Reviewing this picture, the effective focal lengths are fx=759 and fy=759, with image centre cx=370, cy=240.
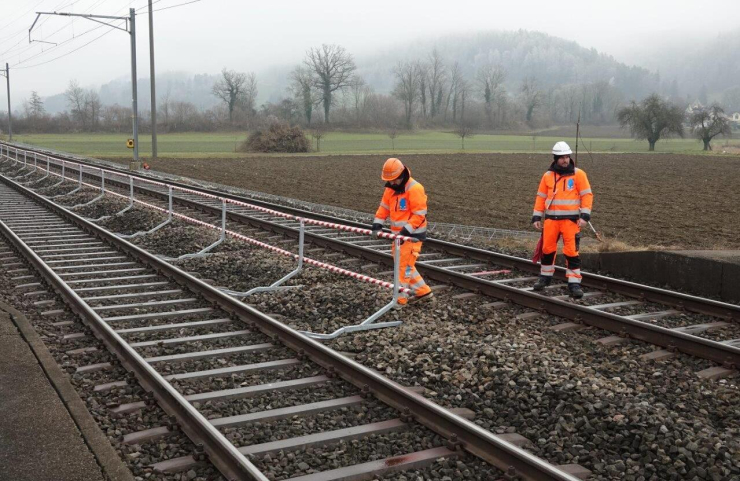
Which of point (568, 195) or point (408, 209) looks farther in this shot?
point (568, 195)

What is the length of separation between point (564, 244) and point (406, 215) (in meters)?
2.29

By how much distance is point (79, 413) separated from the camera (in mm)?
5887

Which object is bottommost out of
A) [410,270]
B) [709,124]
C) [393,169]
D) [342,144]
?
[410,270]

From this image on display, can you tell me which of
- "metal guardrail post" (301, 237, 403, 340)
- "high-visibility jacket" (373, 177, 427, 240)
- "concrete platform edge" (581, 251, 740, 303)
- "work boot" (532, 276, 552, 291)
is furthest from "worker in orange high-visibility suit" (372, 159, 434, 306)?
"concrete platform edge" (581, 251, 740, 303)

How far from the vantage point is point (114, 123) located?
100500 mm

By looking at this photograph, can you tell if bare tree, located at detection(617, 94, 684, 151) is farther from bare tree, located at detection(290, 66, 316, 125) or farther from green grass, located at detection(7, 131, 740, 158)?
bare tree, located at detection(290, 66, 316, 125)

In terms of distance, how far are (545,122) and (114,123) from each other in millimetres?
87541

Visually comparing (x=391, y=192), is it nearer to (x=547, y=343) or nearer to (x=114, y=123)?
(x=547, y=343)

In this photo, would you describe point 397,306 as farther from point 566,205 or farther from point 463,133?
point 463,133

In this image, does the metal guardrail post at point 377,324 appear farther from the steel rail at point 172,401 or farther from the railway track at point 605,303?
the steel rail at point 172,401

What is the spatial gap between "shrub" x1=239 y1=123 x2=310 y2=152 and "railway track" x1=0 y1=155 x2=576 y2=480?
56.3 metres

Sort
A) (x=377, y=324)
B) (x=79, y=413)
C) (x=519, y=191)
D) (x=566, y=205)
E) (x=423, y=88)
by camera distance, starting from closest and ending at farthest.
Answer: (x=79, y=413), (x=377, y=324), (x=566, y=205), (x=519, y=191), (x=423, y=88)

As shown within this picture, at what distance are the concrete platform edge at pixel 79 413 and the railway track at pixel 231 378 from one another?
28 cm

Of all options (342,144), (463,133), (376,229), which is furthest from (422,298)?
(463,133)
